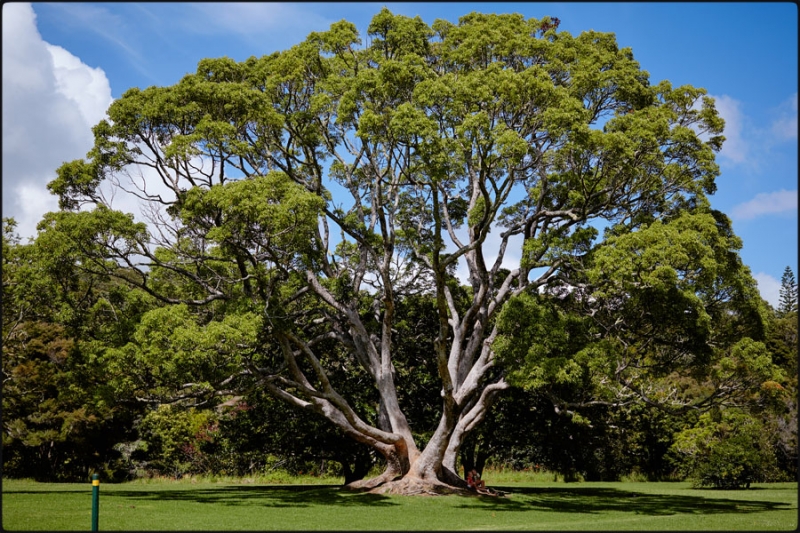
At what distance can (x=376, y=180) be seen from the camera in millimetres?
16891

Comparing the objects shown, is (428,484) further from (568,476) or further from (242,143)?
(568,476)

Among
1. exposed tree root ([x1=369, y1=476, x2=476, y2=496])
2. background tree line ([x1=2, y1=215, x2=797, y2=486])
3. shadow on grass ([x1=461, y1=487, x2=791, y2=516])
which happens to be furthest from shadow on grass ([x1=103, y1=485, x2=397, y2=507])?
shadow on grass ([x1=461, y1=487, x2=791, y2=516])

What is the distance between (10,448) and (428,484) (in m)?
15.6

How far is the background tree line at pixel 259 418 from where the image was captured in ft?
52.8

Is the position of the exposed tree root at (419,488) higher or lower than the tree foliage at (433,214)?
lower

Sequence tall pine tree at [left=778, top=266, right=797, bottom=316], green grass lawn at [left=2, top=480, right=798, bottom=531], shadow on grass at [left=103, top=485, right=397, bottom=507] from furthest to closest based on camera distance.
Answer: tall pine tree at [left=778, top=266, right=797, bottom=316], shadow on grass at [left=103, top=485, right=397, bottom=507], green grass lawn at [left=2, top=480, right=798, bottom=531]

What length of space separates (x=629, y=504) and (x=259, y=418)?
11.0 metres

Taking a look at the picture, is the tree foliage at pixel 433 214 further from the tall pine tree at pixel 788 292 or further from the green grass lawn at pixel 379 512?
the tall pine tree at pixel 788 292

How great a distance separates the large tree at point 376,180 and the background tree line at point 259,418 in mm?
1284

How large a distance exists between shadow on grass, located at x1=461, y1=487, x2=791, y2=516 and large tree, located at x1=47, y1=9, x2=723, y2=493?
234cm

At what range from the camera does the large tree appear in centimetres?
1433

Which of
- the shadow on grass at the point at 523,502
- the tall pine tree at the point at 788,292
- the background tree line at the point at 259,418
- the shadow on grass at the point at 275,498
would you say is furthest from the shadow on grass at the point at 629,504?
the tall pine tree at the point at 788,292

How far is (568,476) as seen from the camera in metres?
28.0

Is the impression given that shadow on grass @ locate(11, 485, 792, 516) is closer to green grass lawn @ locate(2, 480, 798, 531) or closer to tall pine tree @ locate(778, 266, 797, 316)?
green grass lawn @ locate(2, 480, 798, 531)
